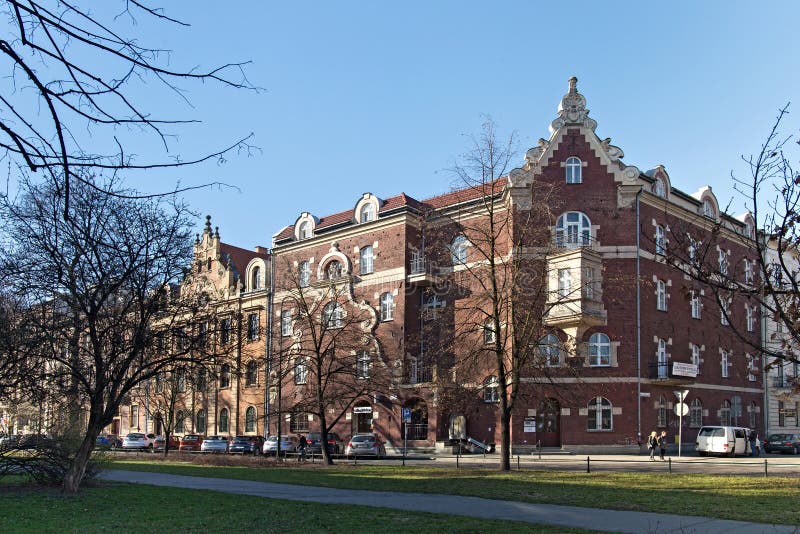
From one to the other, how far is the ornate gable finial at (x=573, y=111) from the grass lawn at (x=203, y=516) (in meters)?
32.8

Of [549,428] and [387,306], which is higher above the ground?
[387,306]

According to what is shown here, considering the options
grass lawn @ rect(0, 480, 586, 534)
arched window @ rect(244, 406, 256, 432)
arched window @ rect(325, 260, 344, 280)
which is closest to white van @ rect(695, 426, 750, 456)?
arched window @ rect(325, 260, 344, 280)

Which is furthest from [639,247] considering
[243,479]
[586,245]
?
[243,479]

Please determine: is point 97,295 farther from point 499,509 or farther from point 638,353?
point 638,353

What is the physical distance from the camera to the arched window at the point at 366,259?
5234cm

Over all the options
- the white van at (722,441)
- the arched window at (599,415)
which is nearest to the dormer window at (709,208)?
the white van at (722,441)

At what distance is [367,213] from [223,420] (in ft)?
71.4

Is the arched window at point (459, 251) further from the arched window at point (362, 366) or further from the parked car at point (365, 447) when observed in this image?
the parked car at point (365, 447)

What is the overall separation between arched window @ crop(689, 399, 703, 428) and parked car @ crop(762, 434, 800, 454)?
5.66 metres

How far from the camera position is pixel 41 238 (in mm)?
20391

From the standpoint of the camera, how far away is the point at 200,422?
63.6 m

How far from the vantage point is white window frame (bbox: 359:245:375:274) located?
5222 cm

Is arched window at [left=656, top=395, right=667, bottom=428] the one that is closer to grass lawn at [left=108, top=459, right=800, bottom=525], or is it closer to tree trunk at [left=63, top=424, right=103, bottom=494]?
grass lawn at [left=108, top=459, right=800, bottom=525]

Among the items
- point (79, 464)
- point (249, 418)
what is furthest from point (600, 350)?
point (79, 464)
